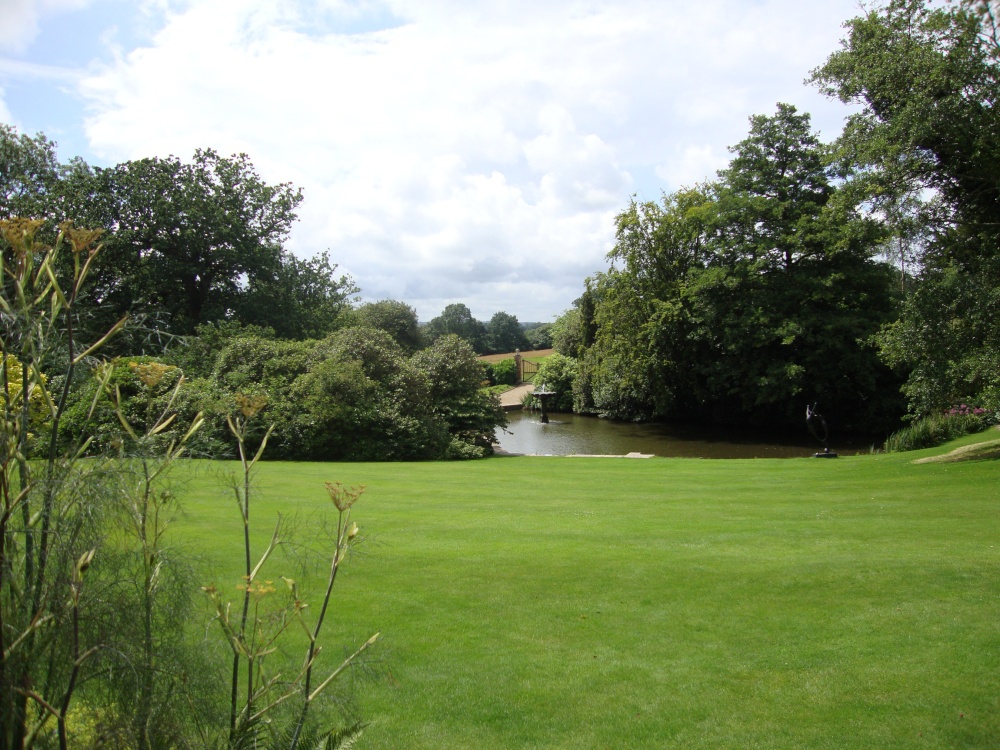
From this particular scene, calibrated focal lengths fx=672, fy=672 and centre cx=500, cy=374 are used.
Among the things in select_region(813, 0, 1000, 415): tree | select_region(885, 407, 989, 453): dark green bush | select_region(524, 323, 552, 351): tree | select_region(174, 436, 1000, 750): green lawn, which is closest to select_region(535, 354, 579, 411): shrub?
select_region(885, 407, 989, 453): dark green bush

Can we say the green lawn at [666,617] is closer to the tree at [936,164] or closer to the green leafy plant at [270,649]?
the green leafy plant at [270,649]

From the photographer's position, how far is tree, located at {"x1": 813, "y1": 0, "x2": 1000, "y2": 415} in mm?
12148

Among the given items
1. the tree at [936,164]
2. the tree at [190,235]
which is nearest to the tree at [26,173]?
the tree at [190,235]

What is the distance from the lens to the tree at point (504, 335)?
93887mm

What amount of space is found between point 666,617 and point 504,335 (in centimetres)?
9204

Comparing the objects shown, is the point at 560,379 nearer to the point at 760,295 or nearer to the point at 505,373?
the point at 505,373

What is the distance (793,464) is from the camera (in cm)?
1697

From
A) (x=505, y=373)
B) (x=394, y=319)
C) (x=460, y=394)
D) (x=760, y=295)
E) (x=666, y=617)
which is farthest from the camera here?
(x=505, y=373)

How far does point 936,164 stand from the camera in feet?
45.9

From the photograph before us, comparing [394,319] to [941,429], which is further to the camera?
[394,319]

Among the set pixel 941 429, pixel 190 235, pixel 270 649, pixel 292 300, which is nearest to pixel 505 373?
pixel 292 300

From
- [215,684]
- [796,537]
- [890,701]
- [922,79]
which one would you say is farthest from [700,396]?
[215,684]

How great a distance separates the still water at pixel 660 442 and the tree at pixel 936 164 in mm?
8976

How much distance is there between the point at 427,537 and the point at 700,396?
2732cm
